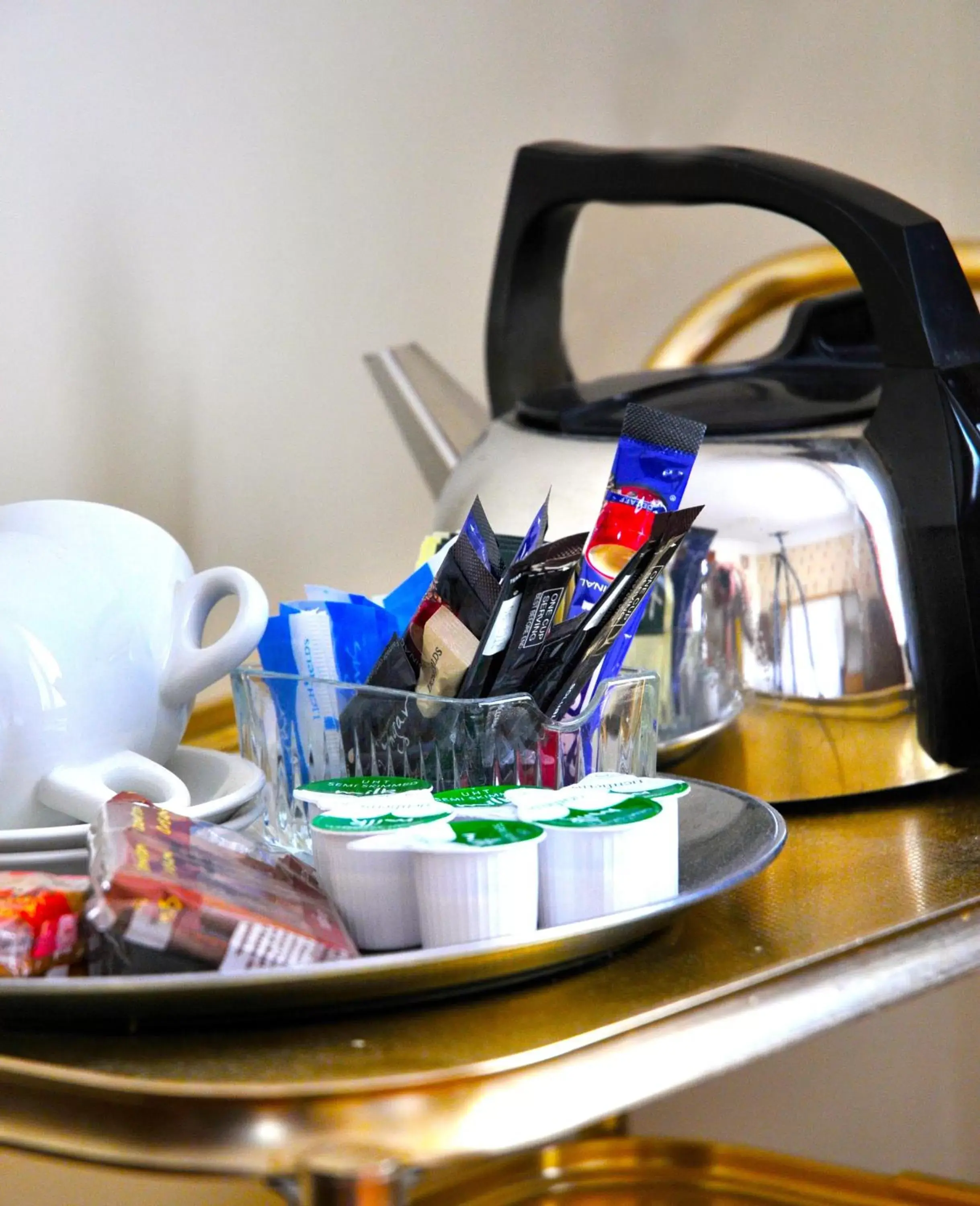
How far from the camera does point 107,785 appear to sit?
406 mm

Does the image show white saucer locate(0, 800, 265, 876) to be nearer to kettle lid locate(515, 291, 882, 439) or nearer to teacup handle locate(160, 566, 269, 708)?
teacup handle locate(160, 566, 269, 708)

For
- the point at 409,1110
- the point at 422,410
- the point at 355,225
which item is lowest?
the point at 409,1110

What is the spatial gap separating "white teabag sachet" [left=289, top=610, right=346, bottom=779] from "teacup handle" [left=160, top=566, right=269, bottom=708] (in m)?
0.01

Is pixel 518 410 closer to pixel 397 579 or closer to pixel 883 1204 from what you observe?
pixel 397 579

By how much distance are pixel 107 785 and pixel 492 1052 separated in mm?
162

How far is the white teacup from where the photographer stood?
39 centimetres

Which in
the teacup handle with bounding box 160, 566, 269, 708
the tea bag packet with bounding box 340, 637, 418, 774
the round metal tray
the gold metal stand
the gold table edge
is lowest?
the gold table edge

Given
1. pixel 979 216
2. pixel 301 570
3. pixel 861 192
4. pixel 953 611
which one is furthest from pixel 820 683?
pixel 979 216

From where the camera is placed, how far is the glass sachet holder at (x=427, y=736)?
16.3 inches

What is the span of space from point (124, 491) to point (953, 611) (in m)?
0.41

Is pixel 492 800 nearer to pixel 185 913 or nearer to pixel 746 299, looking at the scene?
pixel 185 913

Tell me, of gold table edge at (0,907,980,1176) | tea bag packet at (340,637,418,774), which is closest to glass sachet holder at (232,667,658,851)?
tea bag packet at (340,637,418,774)

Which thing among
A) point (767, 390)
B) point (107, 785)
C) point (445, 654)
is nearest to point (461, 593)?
point (445, 654)

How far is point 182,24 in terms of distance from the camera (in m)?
0.70
